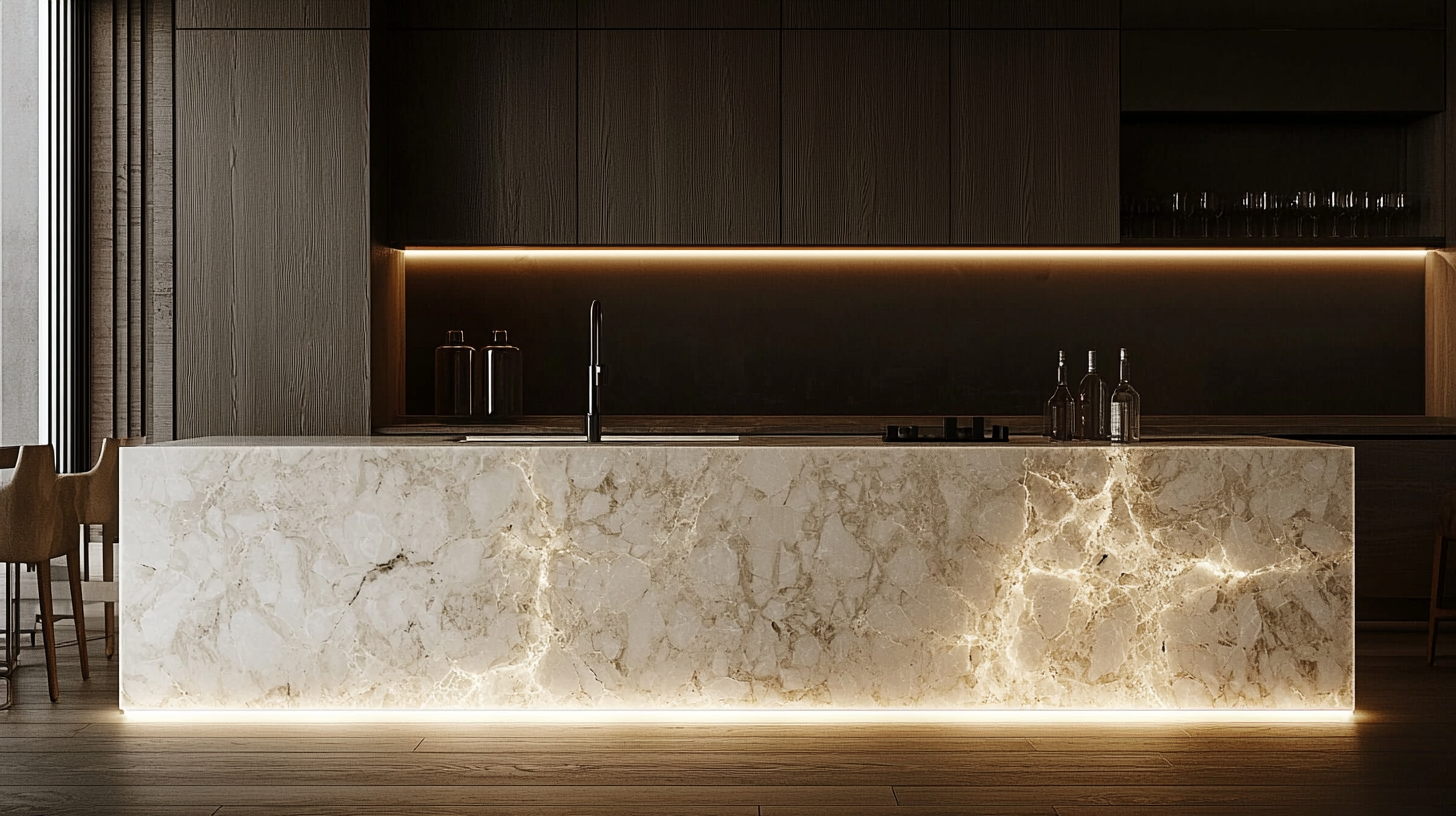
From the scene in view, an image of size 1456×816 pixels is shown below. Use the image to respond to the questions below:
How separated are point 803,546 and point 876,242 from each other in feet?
5.74

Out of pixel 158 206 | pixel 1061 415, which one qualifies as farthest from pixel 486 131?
pixel 1061 415

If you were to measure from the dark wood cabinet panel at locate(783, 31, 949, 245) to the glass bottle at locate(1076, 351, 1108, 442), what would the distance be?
143 centimetres

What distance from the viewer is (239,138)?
13.2 feet

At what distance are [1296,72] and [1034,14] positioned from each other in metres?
0.98

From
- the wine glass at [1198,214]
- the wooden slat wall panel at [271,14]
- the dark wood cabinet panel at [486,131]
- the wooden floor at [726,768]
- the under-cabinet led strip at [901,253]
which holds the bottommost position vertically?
the wooden floor at [726,768]

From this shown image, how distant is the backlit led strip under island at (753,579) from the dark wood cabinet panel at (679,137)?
1626 millimetres

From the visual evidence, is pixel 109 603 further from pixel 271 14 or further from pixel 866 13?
pixel 866 13

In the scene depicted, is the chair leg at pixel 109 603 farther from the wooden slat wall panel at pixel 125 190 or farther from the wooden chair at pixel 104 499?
the wooden slat wall panel at pixel 125 190

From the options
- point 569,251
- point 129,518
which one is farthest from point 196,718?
point 569,251

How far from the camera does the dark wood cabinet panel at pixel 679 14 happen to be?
14.0ft

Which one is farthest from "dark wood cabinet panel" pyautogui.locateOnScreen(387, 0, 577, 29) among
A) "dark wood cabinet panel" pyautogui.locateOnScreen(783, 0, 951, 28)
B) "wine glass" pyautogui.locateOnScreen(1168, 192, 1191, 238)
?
"wine glass" pyautogui.locateOnScreen(1168, 192, 1191, 238)

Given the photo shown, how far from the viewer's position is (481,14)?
4324mm

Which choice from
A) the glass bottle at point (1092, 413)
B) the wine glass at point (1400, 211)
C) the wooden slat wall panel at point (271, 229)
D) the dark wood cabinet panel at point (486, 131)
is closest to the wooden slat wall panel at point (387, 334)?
the wooden slat wall panel at point (271, 229)

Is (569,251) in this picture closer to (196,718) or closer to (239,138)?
Result: (239,138)
